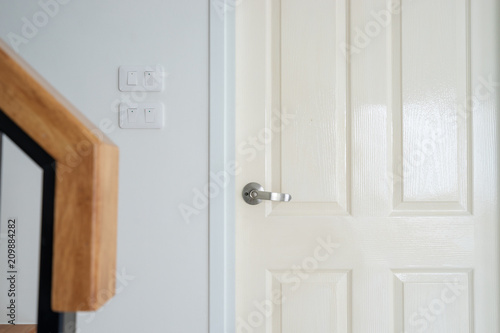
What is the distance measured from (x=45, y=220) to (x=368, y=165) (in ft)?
3.80

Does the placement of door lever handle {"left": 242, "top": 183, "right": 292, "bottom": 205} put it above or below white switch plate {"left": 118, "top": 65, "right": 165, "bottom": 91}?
below

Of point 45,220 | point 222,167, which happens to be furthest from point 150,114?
point 45,220

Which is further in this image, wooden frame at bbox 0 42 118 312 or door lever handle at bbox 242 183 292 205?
door lever handle at bbox 242 183 292 205

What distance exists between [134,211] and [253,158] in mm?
379

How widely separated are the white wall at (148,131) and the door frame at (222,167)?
23 millimetres

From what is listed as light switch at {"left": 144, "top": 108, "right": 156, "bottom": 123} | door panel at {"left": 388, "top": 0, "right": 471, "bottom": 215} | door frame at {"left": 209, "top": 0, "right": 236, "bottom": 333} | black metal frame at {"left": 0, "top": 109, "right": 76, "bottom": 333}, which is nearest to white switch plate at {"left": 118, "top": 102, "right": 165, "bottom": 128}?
light switch at {"left": 144, "top": 108, "right": 156, "bottom": 123}

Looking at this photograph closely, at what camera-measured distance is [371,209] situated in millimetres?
1383

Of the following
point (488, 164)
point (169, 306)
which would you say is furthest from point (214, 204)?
point (488, 164)

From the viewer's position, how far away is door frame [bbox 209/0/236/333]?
51.7 inches

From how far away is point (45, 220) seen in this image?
35 cm

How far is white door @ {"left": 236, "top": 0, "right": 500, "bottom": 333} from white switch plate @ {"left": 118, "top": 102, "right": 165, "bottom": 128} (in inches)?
9.5

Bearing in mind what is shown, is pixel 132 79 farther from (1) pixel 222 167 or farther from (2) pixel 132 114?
(1) pixel 222 167

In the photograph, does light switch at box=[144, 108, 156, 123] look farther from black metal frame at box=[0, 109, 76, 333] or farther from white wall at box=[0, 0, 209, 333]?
black metal frame at box=[0, 109, 76, 333]

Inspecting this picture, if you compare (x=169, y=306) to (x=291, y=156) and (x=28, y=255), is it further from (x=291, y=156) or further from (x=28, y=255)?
(x=291, y=156)
